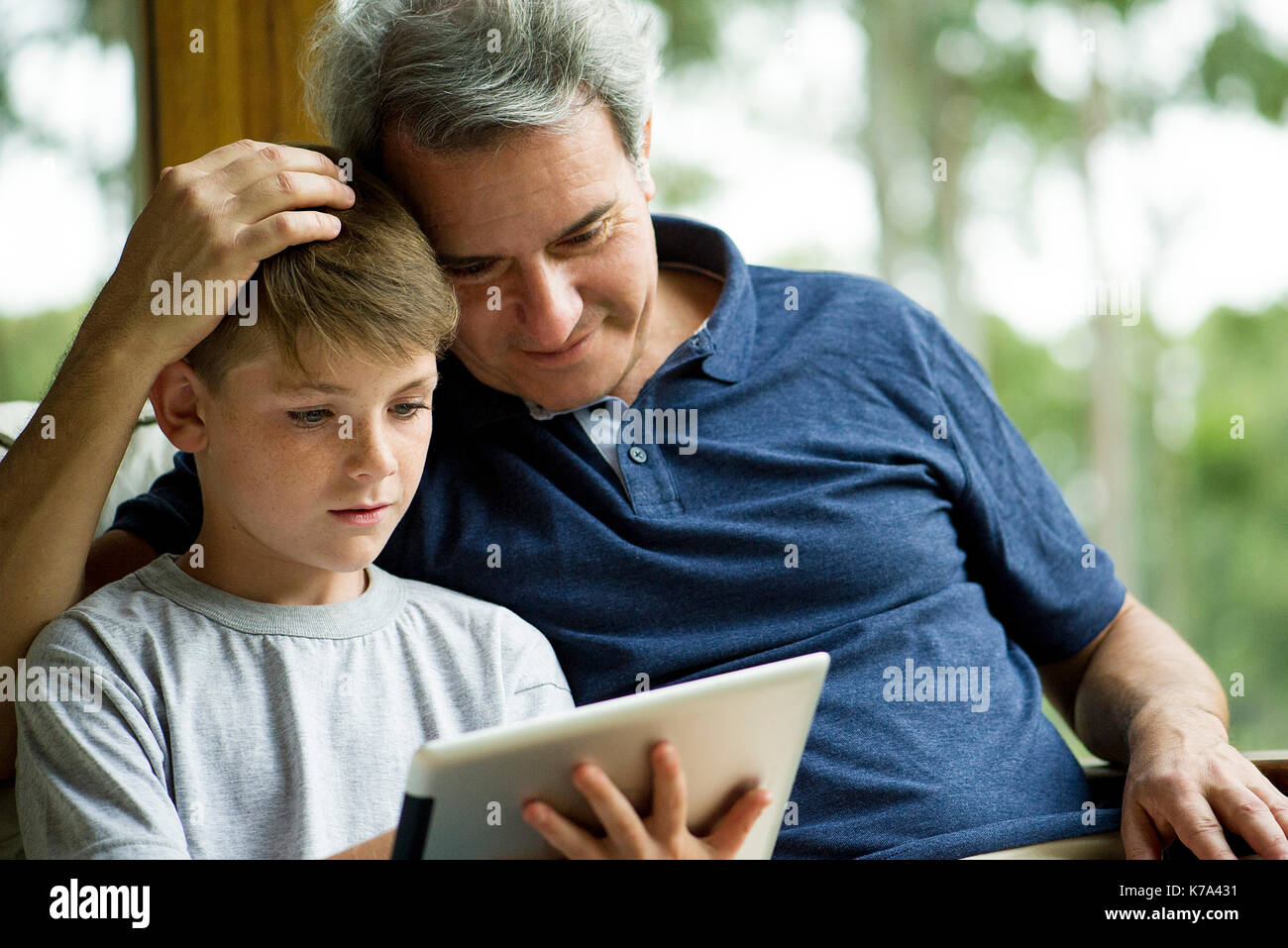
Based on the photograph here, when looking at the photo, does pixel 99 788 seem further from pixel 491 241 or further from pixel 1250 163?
pixel 1250 163

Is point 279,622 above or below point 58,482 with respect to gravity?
below

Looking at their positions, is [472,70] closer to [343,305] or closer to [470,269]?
[470,269]

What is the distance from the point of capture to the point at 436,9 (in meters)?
1.35

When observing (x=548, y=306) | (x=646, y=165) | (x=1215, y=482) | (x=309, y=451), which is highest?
(x=646, y=165)

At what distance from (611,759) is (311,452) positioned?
17.1 inches

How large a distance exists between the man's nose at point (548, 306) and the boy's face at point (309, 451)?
0.73 feet

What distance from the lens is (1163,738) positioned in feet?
4.29

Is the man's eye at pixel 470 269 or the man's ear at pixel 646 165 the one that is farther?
the man's ear at pixel 646 165

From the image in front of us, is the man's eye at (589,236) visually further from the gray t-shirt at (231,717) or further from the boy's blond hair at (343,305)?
the gray t-shirt at (231,717)

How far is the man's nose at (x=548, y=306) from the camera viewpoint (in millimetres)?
1320

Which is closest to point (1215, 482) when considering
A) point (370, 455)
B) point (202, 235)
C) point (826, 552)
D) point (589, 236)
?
point (826, 552)

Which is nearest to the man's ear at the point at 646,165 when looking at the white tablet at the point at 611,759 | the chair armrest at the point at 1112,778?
the white tablet at the point at 611,759

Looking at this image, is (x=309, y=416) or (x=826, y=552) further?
(x=826, y=552)

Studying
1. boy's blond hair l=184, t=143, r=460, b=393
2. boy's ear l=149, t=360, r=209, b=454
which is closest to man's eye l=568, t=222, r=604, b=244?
boy's blond hair l=184, t=143, r=460, b=393
